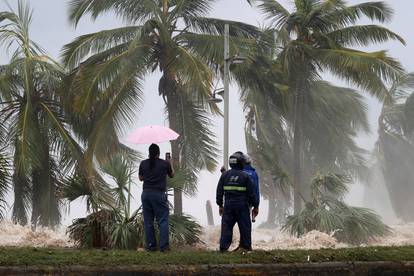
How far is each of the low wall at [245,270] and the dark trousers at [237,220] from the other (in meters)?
1.43

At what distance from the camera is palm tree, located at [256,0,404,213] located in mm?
23531

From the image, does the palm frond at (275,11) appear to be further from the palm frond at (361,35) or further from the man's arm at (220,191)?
the man's arm at (220,191)

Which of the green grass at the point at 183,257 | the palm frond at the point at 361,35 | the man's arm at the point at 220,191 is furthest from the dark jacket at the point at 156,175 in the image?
the palm frond at the point at 361,35

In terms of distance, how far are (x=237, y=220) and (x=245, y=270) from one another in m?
1.68

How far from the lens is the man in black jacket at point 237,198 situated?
1064 centimetres

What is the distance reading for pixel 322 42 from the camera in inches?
969

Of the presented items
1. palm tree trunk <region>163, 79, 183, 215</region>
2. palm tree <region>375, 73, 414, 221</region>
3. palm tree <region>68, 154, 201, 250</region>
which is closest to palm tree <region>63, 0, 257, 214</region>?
palm tree trunk <region>163, 79, 183, 215</region>

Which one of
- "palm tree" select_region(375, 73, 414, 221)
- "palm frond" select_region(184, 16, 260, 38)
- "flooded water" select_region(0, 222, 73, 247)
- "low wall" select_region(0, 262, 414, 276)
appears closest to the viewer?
"low wall" select_region(0, 262, 414, 276)

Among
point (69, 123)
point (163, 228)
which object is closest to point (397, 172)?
point (69, 123)

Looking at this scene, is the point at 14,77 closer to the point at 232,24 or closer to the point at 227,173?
the point at 232,24

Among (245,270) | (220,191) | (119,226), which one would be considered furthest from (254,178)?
(119,226)

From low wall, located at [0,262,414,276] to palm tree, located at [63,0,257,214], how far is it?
11.0 m

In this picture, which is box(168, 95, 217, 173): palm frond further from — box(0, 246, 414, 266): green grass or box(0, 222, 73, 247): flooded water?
box(0, 246, 414, 266): green grass

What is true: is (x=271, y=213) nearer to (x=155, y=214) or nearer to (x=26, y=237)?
(x=26, y=237)
